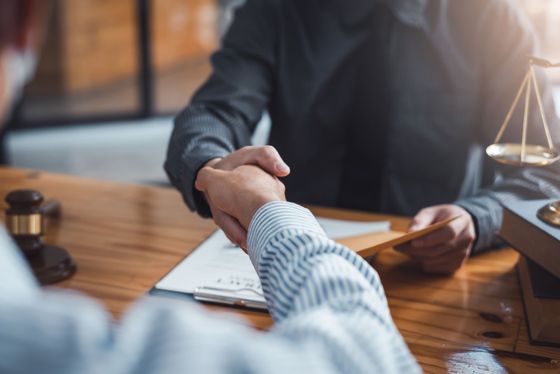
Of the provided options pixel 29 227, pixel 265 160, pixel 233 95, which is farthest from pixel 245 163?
pixel 233 95

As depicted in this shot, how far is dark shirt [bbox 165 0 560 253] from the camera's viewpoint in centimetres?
182

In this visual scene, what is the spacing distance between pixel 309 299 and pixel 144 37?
4578 millimetres

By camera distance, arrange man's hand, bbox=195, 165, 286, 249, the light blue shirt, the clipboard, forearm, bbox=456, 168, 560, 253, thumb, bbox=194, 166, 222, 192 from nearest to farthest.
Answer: the light blue shirt, man's hand, bbox=195, 165, 286, 249, the clipboard, thumb, bbox=194, 166, 222, 192, forearm, bbox=456, 168, 560, 253

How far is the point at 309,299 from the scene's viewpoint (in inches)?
29.4

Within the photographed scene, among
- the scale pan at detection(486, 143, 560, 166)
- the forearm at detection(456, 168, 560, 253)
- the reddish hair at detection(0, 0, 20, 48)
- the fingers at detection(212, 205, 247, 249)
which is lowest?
the forearm at detection(456, 168, 560, 253)

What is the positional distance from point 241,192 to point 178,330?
55cm

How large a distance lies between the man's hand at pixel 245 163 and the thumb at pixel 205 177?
3 cm

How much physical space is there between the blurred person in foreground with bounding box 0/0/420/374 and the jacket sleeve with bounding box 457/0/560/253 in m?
0.85

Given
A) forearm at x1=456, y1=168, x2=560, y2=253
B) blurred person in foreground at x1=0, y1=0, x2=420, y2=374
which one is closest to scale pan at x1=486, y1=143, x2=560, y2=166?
forearm at x1=456, y1=168, x2=560, y2=253

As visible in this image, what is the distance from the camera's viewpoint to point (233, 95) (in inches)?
69.4

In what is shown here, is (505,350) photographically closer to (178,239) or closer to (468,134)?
(178,239)

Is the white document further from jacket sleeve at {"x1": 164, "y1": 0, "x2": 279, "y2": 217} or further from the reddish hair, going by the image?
the reddish hair

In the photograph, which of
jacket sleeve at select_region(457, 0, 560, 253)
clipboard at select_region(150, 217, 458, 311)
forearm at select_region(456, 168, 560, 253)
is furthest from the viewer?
jacket sleeve at select_region(457, 0, 560, 253)

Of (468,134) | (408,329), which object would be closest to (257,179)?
(408,329)
